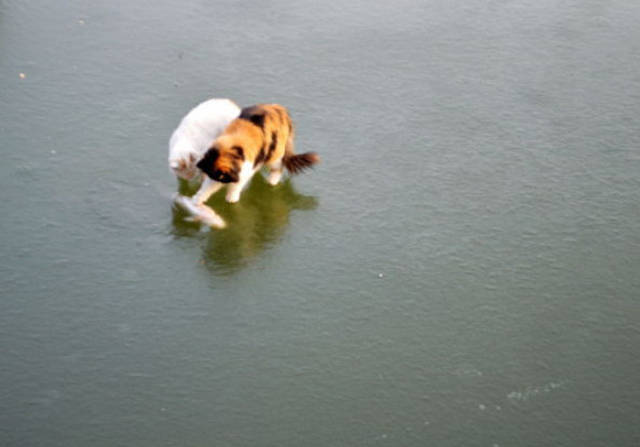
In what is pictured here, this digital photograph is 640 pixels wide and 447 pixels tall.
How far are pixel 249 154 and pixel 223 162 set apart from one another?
123mm

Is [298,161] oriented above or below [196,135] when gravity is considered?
below

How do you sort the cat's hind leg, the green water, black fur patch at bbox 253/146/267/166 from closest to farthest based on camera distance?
the green water < black fur patch at bbox 253/146/267/166 < the cat's hind leg

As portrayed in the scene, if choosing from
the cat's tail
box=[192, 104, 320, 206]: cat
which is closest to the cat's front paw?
box=[192, 104, 320, 206]: cat

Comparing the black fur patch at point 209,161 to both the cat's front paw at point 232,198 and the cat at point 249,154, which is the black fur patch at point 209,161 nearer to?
the cat at point 249,154

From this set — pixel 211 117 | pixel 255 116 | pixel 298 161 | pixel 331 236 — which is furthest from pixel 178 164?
pixel 331 236

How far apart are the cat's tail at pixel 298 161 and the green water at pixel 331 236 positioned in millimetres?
84

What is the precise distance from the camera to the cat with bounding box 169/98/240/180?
3.32m

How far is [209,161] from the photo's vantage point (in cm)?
313

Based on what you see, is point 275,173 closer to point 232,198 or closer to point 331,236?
point 232,198

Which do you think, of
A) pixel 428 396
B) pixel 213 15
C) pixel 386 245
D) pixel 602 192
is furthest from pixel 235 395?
pixel 213 15

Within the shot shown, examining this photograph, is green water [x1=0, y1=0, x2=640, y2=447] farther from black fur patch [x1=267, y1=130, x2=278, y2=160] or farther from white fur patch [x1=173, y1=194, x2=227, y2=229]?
black fur patch [x1=267, y1=130, x2=278, y2=160]

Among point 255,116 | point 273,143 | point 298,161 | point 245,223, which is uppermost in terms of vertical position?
point 255,116

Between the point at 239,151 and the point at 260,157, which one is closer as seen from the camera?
the point at 239,151

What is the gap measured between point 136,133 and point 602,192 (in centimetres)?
196
